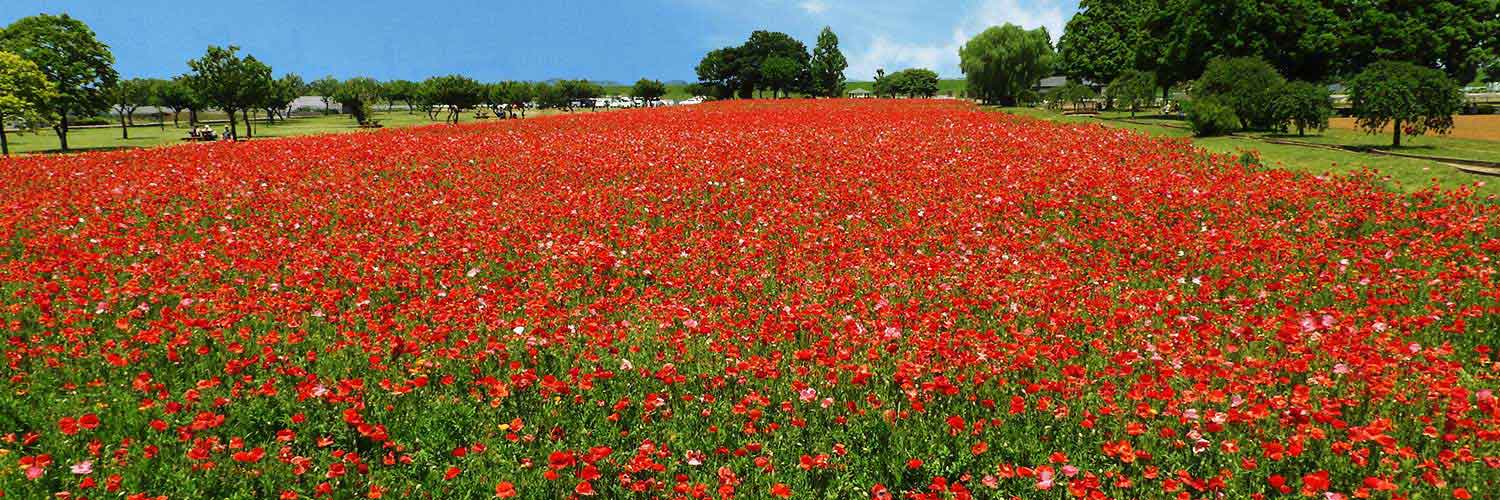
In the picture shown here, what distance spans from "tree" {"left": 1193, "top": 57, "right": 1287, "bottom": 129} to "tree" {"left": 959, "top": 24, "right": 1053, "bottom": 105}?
3994 cm

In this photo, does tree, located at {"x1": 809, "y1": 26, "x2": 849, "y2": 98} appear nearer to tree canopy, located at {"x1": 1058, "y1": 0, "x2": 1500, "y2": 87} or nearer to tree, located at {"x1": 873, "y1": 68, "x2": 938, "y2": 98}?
tree, located at {"x1": 873, "y1": 68, "x2": 938, "y2": 98}

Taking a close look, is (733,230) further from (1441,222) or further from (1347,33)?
(1347,33)

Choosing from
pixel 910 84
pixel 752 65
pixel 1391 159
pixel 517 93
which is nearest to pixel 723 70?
pixel 752 65

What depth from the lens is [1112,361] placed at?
6148 millimetres

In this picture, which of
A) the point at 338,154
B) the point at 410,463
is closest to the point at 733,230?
Result: the point at 410,463

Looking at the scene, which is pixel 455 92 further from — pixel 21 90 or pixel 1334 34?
pixel 1334 34

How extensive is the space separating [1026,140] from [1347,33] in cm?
3629

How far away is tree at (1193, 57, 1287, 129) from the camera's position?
92.3 feet

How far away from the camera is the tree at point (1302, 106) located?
26781mm

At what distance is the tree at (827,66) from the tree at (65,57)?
107 m

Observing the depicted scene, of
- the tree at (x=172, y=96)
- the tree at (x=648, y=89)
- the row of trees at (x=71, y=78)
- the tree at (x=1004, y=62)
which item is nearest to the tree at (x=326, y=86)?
the tree at (x=172, y=96)

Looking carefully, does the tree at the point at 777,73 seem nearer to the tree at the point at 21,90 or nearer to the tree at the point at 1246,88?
the tree at the point at 21,90

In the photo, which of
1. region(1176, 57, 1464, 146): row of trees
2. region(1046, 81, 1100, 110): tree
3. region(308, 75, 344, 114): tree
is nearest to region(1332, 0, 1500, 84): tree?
region(1046, 81, 1100, 110): tree

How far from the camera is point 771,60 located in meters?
135
